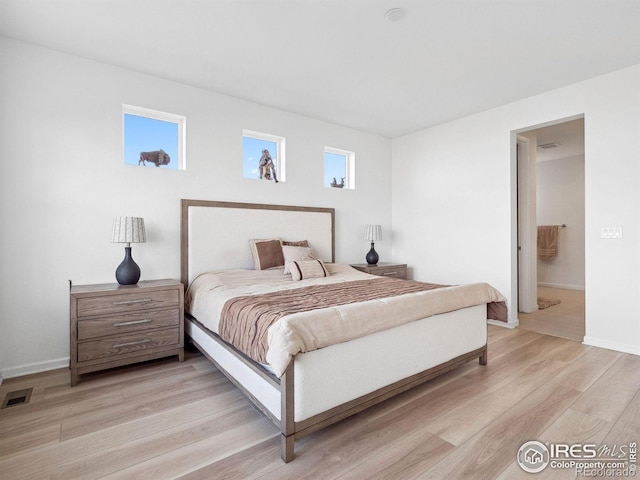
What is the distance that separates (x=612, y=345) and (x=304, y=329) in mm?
3252

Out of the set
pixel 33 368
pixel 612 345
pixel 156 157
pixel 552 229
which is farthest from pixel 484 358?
pixel 552 229

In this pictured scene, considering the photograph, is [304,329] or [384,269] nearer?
[304,329]

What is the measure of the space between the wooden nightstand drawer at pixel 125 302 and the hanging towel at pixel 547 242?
7185 mm

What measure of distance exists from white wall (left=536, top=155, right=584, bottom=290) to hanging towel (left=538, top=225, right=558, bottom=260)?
0.11m

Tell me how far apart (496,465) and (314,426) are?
0.88 meters

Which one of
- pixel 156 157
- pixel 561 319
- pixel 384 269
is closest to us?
pixel 156 157

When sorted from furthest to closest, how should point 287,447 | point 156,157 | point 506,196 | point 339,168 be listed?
point 339,168 < point 506,196 < point 156,157 < point 287,447

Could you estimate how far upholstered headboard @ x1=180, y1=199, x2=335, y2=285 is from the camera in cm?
330

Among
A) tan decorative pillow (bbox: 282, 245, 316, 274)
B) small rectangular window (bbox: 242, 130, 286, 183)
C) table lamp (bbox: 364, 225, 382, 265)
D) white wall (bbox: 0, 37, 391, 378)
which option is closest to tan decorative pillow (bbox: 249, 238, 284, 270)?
tan decorative pillow (bbox: 282, 245, 316, 274)

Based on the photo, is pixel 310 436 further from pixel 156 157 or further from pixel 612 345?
pixel 612 345

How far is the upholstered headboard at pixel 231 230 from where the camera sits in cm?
330

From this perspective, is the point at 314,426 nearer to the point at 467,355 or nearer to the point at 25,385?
the point at 467,355

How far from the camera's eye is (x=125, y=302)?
260 centimetres

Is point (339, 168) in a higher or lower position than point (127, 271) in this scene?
higher
